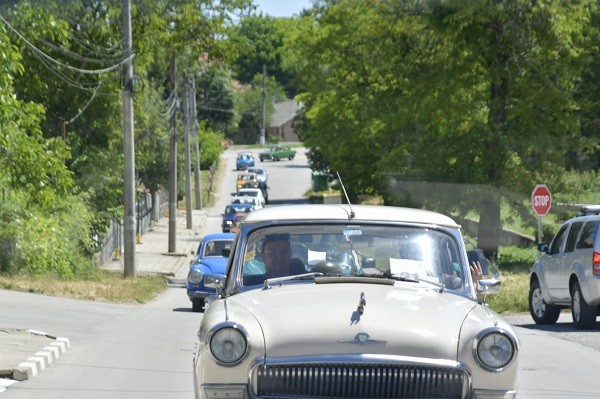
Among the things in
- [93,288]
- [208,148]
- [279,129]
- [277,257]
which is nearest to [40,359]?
[277,257]

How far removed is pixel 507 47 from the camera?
40.2 meters

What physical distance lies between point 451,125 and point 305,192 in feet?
155

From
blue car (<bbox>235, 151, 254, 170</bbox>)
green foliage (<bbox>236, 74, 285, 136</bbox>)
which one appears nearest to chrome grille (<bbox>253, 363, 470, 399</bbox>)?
blue car (<bbox>235, 151, 254, 170</bbox>)

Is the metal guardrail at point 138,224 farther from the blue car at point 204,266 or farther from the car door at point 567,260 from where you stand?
the car door at point 567,260

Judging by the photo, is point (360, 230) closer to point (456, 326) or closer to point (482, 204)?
point (456, 326)

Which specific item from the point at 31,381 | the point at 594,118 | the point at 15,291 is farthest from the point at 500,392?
the point at 594,118

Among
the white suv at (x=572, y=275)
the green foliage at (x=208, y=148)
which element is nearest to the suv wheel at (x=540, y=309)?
the white suv at (x=572, y=275)

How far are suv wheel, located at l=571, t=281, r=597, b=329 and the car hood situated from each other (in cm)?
1136

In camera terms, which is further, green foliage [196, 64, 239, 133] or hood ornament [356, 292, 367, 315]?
green foliage [196, 64, 239, 133]

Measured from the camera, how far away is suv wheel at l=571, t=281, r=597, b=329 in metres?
18.5

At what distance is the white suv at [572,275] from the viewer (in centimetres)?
1828

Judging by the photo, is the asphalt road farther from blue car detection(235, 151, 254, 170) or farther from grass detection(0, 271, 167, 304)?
blue car detection(235, 151, 254, 170)

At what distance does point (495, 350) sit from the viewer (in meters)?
7.00

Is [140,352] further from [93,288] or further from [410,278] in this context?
[93,288]
